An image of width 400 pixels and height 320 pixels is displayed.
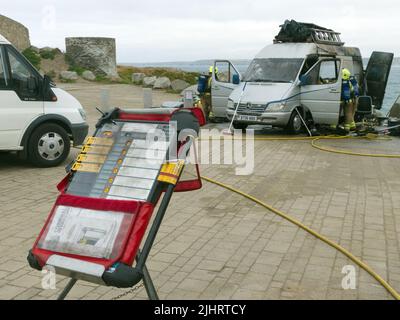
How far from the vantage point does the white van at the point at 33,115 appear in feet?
29.7

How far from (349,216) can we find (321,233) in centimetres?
93

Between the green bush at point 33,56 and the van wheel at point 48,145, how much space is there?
75.9ft

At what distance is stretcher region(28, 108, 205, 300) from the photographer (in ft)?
10.9

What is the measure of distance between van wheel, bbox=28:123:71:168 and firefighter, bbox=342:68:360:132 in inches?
311

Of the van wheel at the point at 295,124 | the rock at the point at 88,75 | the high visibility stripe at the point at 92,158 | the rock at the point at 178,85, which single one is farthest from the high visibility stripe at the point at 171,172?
the rock at the point at 88,75

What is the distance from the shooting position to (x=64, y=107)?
32.3 feet

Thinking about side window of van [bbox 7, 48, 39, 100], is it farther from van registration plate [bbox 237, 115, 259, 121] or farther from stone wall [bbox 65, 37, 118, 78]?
stone wall [bbox 65, 37, 118, 78]

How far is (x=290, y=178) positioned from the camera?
9.46 m

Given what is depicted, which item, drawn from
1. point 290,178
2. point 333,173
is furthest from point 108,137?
point 333,173

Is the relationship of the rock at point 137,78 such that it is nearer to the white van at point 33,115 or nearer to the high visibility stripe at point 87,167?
the white van at point 33,115

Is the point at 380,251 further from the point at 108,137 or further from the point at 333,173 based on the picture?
the point at 333,173

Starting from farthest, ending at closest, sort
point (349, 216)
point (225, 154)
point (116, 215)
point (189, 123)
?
1. point (225, 154)
2. point (349, 216)
3. point (189, 123)
4. point (116, 215)

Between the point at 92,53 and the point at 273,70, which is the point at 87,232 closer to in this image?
the point at 273,70

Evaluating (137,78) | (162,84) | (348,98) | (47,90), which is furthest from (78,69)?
(47,90)
